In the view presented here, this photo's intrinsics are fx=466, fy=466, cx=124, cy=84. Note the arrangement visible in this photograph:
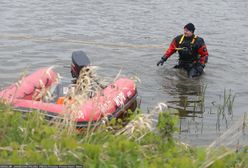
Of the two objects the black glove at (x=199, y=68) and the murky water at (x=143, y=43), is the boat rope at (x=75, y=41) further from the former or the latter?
the black glove at (x=199, y=68)

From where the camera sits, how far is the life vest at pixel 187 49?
10680 mm

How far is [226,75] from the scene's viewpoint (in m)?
11.4

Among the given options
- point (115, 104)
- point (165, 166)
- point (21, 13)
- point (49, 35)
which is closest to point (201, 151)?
point (165, 166)

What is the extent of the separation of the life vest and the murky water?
19.5 inches

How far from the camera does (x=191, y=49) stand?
35.1 feet

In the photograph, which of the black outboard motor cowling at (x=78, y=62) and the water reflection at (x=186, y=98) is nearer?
the black outboard motor cowling at (x=78, y=62)

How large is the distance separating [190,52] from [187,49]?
11 cm

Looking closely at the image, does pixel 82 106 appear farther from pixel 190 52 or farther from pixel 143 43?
pixel 143 43

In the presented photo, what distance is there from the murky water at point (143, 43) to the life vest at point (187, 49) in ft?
1.63

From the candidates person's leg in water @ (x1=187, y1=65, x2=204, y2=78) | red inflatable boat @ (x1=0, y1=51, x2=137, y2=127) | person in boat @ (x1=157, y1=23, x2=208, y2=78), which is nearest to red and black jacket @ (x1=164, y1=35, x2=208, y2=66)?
person in boat @ (x1=157, y1=23, x2=208, y2=78)

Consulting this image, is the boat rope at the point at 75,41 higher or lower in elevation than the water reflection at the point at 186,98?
higher

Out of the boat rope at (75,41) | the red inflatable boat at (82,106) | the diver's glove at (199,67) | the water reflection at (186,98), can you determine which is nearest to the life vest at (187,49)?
the diver's glove at (199,67)

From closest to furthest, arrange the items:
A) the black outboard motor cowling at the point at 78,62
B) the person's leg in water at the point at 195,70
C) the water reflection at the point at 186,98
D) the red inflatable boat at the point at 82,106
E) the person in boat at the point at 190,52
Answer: the red inflatable boat at the point at 82,106 → the black outboard motor cowling at the point at 78,62 → the water reflection at the point at 186,98 → the person in boat at the point at 190,52 → the person's leg in water at the point at 195,70

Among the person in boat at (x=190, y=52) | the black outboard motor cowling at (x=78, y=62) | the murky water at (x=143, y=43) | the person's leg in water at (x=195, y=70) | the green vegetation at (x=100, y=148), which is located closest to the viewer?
the green vegetation at (x=100, y=148)
